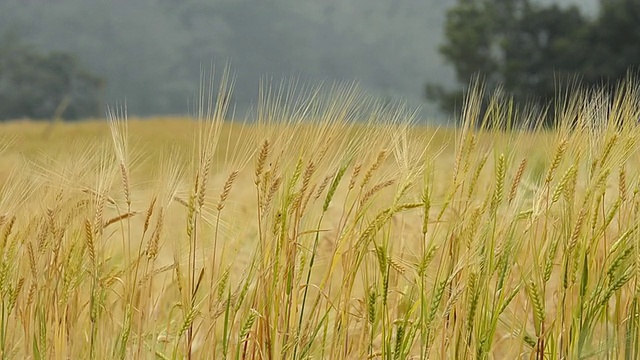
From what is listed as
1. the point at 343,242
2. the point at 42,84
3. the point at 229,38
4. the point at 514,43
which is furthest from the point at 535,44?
the point at 229,38

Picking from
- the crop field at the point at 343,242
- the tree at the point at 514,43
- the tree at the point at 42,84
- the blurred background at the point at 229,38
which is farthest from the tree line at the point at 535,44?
the blurred background at the point at 229,38

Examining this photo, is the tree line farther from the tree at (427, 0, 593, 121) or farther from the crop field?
the crop field

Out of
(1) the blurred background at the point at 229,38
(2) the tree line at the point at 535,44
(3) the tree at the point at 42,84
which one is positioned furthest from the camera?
(1) the blurred background at the point at 229,38

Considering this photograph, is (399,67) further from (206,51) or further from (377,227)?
(377,227)

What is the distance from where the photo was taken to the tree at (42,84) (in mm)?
46188

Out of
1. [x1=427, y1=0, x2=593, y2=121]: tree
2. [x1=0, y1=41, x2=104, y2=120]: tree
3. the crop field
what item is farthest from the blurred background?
the crop field

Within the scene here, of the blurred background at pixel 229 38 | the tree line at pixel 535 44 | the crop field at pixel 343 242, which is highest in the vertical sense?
the blurred background at pixel 229 38

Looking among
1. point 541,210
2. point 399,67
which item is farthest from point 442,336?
point 399,67

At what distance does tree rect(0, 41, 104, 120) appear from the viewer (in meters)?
46.2

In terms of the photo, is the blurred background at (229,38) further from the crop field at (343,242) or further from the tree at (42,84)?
the crop field at (343,242)

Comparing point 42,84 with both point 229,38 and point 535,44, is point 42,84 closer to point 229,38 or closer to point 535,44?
point 535,44

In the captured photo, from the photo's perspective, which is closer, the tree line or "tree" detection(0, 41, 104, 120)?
the tree line

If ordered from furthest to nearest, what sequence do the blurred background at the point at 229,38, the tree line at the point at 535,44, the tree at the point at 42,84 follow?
1. the blurred background at the point at 229,38
2. the tree at the point at 42,84
3. the tree line at the point at 535,44

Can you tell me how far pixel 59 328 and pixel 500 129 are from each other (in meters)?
0.77
